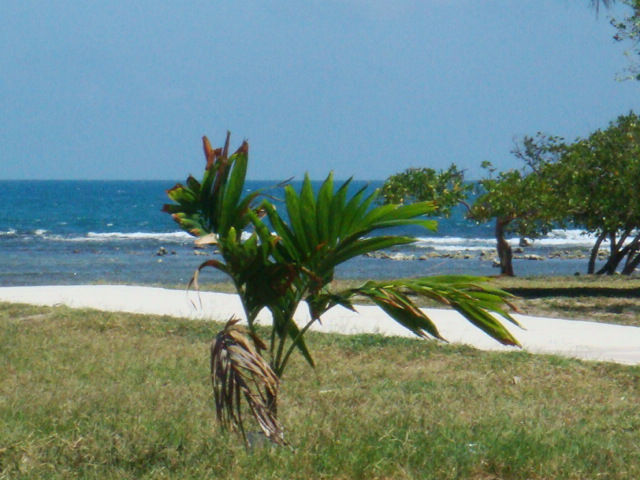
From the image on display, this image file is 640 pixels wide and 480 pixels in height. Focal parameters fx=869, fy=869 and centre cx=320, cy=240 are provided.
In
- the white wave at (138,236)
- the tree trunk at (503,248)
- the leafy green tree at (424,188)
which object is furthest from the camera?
the white wave at (138,236)

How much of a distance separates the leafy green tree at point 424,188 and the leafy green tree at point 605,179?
3.80 meters

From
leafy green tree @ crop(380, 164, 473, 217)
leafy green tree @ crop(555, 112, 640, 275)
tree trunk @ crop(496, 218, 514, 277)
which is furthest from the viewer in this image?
tree trunk @ crop(496, 218, 514, 277)

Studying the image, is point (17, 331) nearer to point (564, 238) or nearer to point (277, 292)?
point (277, 292)

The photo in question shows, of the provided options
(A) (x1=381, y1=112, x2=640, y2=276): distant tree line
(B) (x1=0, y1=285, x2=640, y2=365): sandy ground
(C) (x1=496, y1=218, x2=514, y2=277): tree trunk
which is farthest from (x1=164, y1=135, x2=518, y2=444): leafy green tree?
(C) (x1=496, y1=218, x2=514, y2=277): tree trunk

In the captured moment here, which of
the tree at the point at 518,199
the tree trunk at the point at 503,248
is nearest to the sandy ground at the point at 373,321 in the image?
the tree at the point at 518,199

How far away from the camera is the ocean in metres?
23.5

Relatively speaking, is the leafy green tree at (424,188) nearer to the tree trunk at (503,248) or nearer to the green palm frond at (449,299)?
→ the tree trunk at (503,248)

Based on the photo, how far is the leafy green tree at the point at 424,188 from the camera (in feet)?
58.8

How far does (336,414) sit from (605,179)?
978 centimetres

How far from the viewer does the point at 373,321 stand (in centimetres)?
955

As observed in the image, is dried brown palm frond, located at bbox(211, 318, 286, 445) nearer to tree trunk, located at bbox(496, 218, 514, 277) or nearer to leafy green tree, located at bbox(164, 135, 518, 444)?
leafy green tree, located at bbox(164, 135, 518, 444)

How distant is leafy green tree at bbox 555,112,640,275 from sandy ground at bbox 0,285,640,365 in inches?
152

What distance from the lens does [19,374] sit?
20.1 feet

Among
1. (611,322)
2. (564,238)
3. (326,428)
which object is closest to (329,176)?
(326,428)
